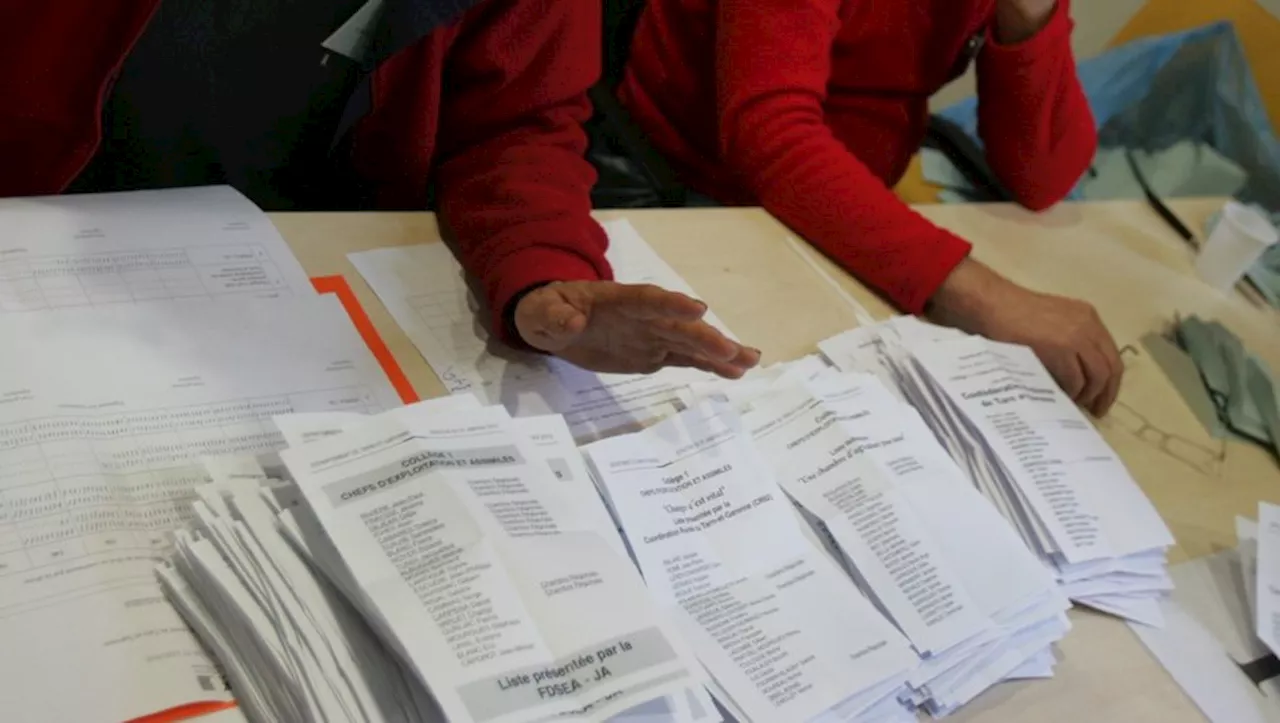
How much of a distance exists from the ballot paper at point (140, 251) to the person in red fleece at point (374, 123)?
0.19ft

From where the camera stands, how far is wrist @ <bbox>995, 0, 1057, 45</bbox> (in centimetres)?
128

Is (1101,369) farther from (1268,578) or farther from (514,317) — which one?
(514,317)

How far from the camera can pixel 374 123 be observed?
0.91m

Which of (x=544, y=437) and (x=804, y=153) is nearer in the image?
(x=544, y=437)

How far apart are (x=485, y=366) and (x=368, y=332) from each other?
0.09m

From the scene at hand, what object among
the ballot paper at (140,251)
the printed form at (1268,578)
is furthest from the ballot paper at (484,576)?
the printed form at (1268,578)

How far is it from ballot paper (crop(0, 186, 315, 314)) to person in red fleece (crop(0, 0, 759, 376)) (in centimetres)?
6

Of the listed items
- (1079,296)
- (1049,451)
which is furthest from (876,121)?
(1049,451)

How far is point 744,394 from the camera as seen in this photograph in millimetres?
845

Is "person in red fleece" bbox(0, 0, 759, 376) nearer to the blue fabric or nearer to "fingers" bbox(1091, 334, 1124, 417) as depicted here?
"fingers" bbox(1091, 334, 1124, 417)

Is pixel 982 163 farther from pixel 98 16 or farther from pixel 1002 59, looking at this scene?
pixel 98 16

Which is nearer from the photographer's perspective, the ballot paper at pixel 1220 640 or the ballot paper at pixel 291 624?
the ballot paper at pixel 291 624

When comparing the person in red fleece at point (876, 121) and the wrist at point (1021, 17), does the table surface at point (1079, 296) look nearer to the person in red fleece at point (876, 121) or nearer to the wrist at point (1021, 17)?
the person in red fleece at point (876, 121)

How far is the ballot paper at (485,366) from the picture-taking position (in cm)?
81
